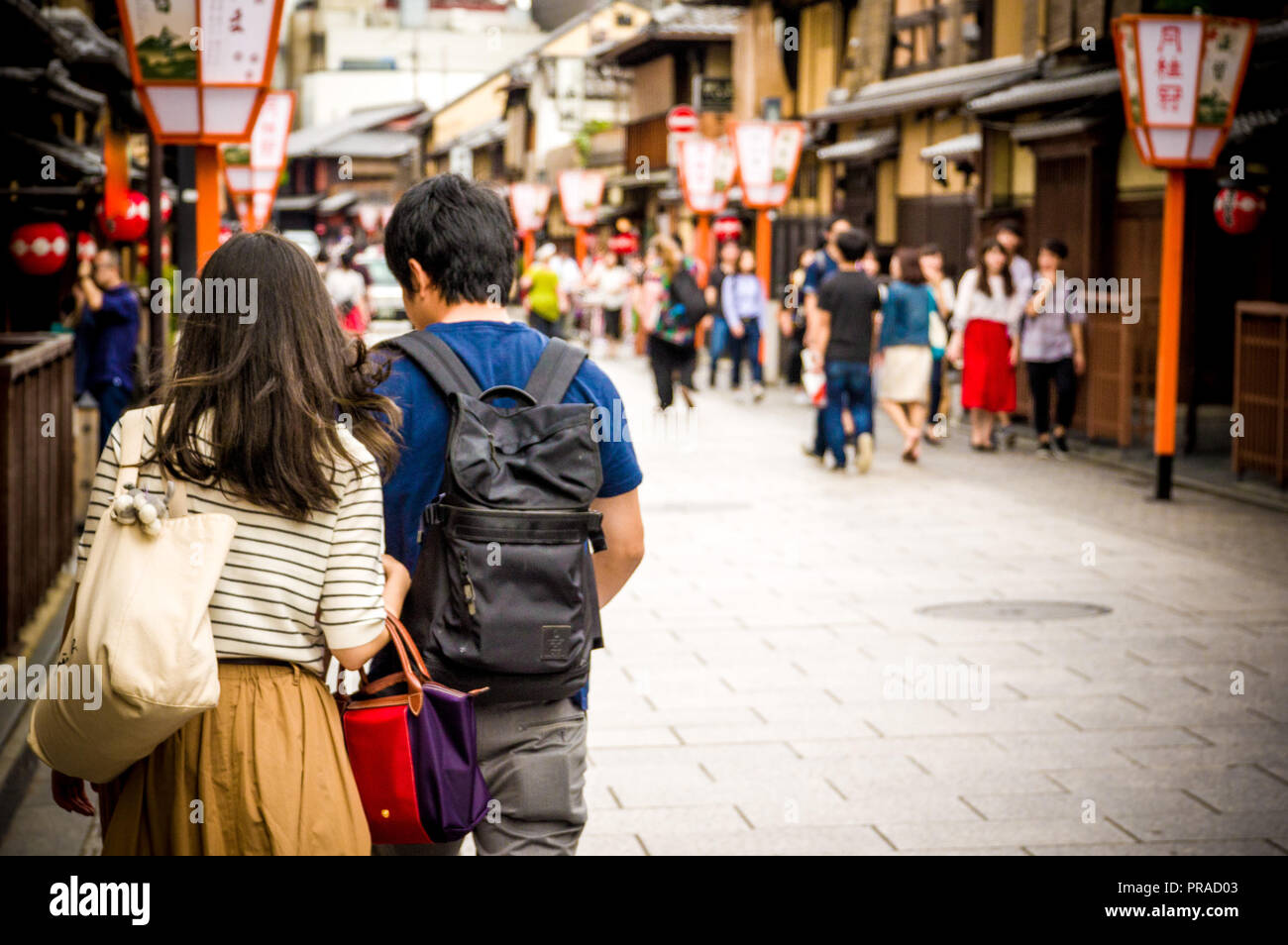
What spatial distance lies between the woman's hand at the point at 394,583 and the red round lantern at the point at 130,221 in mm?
18012

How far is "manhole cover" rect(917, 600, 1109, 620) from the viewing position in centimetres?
920

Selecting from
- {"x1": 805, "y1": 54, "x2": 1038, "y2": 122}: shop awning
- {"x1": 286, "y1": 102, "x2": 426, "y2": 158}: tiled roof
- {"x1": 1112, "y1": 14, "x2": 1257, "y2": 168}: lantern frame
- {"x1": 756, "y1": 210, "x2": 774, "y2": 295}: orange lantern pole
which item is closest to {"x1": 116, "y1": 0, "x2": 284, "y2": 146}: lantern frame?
{"x1": 1112, "y1": 14, "x2": 1257, "y2": 168}: lantern frame

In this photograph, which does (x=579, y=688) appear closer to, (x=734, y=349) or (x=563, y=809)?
(x=563, y=809)

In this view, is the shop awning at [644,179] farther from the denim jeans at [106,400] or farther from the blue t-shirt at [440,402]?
the blue t-shirt at [440,402]

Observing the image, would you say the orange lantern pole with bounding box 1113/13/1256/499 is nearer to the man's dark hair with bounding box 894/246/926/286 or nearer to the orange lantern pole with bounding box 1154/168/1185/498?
the orange lantern pole with bounding box 1154/168/1185/498

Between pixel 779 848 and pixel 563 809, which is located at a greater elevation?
pixel 563 809

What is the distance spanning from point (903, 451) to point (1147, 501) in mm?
3579

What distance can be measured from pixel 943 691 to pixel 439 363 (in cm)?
459

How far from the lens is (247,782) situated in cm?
310

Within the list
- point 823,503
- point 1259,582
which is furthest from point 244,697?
point 823,503


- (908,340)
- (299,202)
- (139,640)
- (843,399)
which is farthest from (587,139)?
(139,640)

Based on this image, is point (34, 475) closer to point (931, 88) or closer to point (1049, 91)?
point (1049, 91)

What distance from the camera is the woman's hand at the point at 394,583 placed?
3385 millimetres
